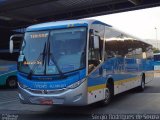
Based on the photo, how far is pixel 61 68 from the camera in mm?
10070

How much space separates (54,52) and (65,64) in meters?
0.57

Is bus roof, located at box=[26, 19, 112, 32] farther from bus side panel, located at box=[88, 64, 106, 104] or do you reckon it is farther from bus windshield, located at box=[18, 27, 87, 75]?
bus side panel, located at box=[88, 64, 106, 104]

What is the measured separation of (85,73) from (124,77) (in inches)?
181

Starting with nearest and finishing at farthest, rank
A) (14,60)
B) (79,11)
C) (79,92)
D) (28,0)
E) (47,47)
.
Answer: (79,92), (47,47), (14,60), (28,0), (79,11)

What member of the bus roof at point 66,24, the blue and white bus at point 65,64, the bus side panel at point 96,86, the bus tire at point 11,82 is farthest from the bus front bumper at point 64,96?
the bus tire at point 11,82

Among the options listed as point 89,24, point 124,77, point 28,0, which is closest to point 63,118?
point 89,24

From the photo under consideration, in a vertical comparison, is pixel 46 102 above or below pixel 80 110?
above

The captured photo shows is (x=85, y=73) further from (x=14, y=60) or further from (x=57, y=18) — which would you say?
(x=57, y=18)

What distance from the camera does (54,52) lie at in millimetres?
10328

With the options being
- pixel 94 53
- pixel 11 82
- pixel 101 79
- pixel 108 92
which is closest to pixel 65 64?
pixel 94 53

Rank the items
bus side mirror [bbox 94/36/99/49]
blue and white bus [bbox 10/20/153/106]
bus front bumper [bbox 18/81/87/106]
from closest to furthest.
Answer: bus front bumper [bbox 18/81/87/106] → blue and white bus [bbox 10/20/153/106] → bus side mirror [bbox 94/36/99/49]

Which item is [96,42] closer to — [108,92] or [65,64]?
[65,64]

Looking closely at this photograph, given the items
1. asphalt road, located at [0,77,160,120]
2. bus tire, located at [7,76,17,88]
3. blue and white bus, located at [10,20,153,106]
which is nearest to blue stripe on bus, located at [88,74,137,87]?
blue and white bus, located at [10,20,153,106]

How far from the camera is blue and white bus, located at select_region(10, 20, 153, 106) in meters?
9.90
